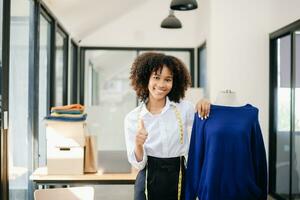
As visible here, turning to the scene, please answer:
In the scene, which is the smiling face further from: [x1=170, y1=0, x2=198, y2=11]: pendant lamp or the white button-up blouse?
[x1=170, y1=0, x2=198, y2=11]: pendant lamp

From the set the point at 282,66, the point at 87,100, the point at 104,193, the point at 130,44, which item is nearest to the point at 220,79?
the point at 282,66

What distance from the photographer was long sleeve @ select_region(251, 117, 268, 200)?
1843 mm

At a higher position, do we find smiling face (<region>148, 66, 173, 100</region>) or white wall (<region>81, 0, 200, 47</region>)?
white wall (<region>81, 0, 200, 47</region>)

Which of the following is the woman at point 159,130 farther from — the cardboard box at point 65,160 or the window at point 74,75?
the window at point 74,75

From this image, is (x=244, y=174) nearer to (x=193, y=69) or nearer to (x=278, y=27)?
(x=278, y=27)

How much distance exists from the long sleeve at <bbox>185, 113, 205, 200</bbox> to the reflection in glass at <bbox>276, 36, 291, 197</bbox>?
2904mm

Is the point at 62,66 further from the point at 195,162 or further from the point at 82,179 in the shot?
the point at 195,162

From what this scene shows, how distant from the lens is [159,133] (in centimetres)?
186

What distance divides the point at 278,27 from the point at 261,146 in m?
3.42

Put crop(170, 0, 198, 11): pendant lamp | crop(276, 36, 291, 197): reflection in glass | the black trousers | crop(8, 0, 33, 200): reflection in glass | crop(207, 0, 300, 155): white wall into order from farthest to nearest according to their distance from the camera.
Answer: crop(207, 0, 300, 155): white wall → crop(276, 36, 291, 197): reflection in glass → crop(170, 0, 198, 11): pendant lamp → crop(8, 0, 33, 200): reflection in glass → the black trousers

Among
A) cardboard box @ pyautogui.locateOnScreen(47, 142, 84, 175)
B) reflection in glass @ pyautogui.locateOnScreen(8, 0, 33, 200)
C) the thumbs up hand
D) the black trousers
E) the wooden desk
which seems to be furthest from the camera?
reflection in glass @ pyautogui.locateOnScreen(8, 0, 33, 200)

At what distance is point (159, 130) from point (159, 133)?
2 cm

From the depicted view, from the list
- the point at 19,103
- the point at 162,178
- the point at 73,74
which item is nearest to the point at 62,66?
the point at 73,74

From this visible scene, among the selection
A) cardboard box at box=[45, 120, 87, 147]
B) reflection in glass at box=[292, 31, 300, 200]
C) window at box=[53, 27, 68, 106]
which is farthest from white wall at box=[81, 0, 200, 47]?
cardboard box at box=[45, 120, 87, 147]
